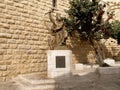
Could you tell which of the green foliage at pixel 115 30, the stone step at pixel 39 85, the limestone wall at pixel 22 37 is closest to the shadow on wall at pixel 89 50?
the green foliage at pixel 115 30

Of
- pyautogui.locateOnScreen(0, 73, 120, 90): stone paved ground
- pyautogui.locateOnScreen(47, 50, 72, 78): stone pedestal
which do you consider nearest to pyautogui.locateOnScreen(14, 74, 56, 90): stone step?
pyautogui.locateOnScreen(0, 73, 120, 90): stone paved ground

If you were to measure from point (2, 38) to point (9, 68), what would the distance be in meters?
1.19

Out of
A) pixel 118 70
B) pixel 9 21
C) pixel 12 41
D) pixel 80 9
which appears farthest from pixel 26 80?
pixel 80 9

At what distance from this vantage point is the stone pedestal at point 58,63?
873 centimetres

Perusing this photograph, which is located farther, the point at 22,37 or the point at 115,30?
the point at 115,30

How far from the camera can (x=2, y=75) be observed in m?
8.27

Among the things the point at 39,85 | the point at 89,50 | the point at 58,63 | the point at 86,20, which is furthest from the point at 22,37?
the point at 89,50

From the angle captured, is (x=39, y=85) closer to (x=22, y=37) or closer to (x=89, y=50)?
(x=22, y=37)

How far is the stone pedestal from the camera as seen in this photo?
8.73m

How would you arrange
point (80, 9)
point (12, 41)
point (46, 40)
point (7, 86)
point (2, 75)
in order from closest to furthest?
point (7, 86) → point (2, 75) → point (12, 41) → point (46, 40) → point (80, 9)

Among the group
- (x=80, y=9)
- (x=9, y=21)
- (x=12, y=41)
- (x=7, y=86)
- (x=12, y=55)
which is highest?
(x=80, y=9)

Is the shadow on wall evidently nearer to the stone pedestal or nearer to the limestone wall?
the limestone wall

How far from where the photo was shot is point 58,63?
8.88 metres

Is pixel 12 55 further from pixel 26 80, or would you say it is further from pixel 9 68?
pixel 26 80
